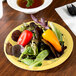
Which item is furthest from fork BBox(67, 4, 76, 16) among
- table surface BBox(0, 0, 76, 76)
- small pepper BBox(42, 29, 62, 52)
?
small pepper BBox(42, 29, 62, 52)

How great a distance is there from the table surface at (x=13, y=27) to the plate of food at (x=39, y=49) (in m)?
0.04

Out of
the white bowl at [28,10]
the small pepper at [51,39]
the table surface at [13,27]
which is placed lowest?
the table surface at [13,27]

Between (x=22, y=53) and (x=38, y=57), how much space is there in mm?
79

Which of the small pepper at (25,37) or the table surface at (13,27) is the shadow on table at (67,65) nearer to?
the table surface at (13,27)

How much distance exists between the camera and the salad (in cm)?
73

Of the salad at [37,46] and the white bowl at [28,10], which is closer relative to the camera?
the salad at [37,46]

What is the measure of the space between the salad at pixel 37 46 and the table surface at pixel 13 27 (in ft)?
0.18

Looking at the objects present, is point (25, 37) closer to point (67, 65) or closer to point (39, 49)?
point (39, 49)

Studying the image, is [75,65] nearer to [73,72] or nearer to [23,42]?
[73,72]

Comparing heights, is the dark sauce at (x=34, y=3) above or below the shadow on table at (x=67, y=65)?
above

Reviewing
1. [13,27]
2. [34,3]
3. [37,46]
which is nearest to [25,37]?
[37,46]

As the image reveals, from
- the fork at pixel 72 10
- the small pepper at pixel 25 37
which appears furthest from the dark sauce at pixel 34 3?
the small pepper at pixel 25 37

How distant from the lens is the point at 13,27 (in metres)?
0.99

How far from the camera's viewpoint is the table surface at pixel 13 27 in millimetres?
724
